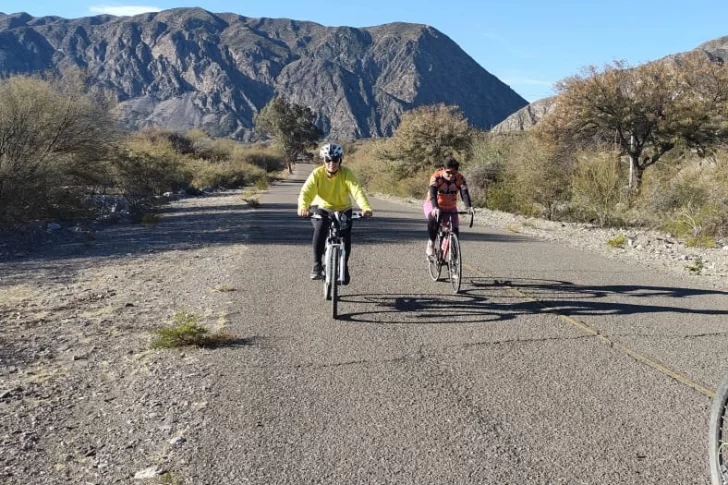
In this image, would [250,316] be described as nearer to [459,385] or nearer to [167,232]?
[459,385]

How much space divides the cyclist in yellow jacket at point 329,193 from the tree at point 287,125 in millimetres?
86100

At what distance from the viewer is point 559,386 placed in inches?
197

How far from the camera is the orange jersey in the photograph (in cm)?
916

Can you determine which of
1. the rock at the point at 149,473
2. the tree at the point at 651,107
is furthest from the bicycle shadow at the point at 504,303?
the tree at the point at 651,107

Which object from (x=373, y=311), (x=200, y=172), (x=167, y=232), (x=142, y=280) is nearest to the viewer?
(x=373, y=311)

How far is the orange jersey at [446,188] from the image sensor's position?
30.1 feet

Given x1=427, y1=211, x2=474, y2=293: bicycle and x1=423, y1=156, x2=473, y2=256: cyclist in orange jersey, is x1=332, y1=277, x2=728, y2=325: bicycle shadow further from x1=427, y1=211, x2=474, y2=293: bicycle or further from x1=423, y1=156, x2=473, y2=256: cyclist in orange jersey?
x1=423, y1=156, x2=473, y2=256: cyclist in orange jersey

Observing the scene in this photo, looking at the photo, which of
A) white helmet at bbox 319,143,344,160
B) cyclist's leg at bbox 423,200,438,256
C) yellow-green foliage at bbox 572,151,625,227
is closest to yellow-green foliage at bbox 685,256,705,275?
cyclist's leg at bbox 423,200,438,256

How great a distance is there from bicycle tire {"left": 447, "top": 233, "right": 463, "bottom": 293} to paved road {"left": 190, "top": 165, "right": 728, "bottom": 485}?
9.3 inches

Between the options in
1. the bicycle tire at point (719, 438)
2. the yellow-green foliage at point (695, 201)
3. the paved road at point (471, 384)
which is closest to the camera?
the bicycle tire at point (719, 438)

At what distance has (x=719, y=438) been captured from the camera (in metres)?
3.16

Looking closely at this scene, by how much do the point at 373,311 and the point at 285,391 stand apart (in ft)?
9.17

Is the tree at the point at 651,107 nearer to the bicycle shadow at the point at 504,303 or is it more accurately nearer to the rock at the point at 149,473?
the bicycle shadow at the point at 504,303

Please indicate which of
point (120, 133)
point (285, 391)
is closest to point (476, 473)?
point (285, 391)
